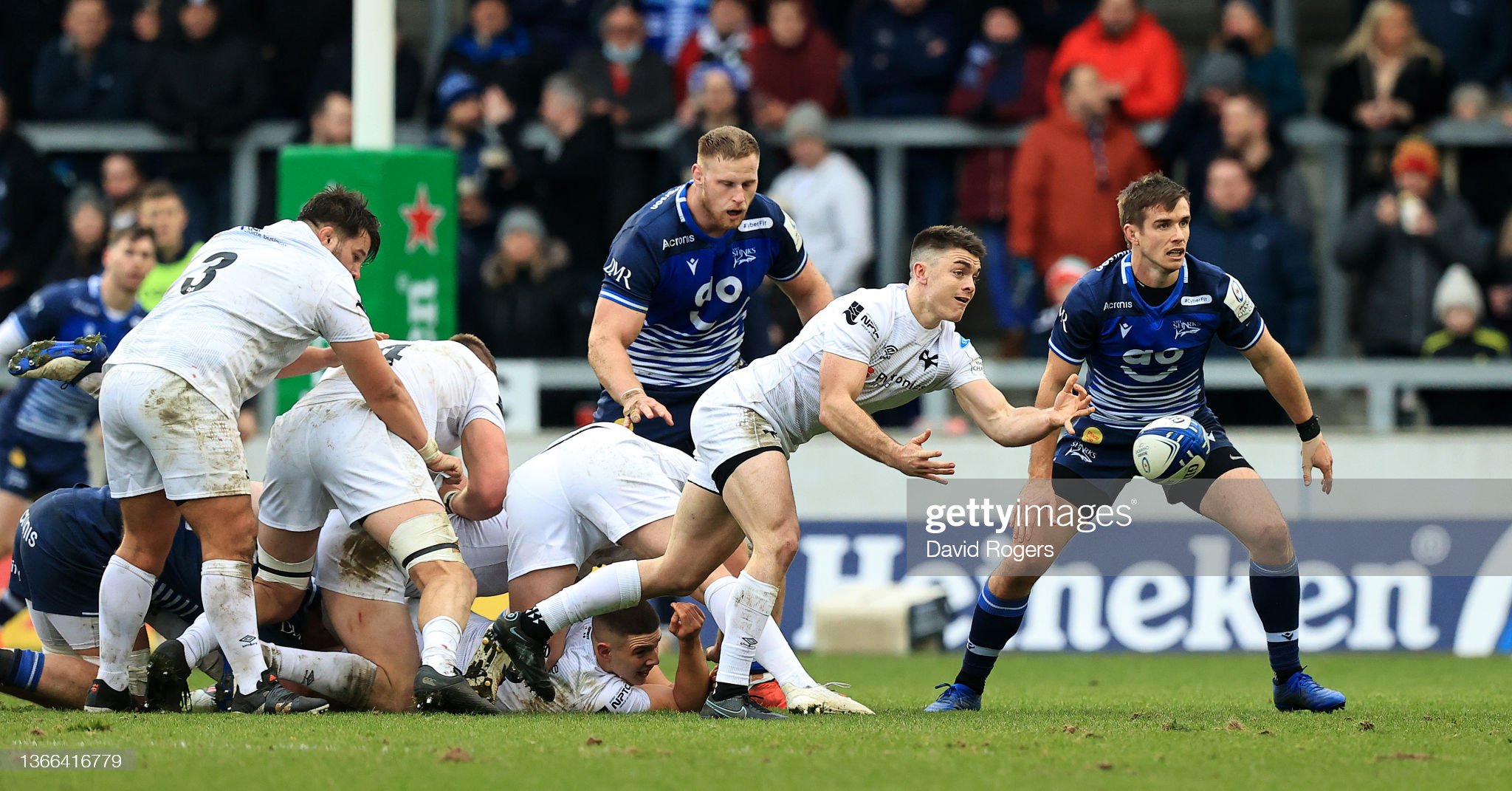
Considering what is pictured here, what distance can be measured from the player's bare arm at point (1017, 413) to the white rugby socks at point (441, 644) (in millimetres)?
2325

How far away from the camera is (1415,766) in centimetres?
620

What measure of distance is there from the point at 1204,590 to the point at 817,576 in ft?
8.52

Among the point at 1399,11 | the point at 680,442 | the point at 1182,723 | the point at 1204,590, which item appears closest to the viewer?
the point at 1182,723

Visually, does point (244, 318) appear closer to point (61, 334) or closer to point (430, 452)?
point (430, 452)

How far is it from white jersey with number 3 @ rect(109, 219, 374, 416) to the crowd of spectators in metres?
5.06

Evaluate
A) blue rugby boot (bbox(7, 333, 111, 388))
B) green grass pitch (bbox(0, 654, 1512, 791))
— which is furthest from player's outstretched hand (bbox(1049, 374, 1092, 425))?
blue rugby boot (bbox(7, 333, 111, 388))

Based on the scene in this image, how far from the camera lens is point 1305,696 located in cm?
811

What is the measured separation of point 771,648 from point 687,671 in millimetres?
422

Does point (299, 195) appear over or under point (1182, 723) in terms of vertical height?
over

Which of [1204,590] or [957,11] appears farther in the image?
[957,11]

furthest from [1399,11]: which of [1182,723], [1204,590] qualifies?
[1182,723]

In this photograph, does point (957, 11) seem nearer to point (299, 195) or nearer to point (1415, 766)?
point (299, 195)

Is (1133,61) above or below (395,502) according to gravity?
above

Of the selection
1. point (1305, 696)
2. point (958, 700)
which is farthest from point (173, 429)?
point (1305, 696)
